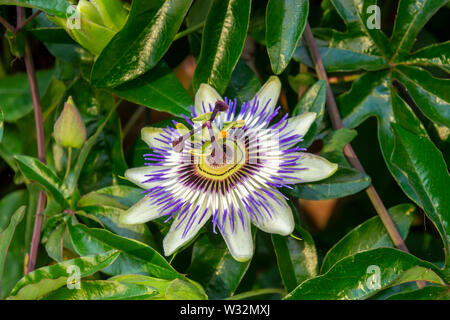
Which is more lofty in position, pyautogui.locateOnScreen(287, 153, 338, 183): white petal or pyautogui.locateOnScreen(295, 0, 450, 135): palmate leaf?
pyautogui.locateOnScreen(295, 0, 450, 135): palmate leaf

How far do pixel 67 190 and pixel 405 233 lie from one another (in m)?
0.78

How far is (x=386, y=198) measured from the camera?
62.5 inches

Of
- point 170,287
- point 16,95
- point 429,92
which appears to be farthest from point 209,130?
point 16,95

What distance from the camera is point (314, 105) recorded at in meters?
1.15

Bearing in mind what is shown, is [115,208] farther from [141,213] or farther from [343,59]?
[343,59]

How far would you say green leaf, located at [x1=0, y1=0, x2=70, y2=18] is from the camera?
108cm

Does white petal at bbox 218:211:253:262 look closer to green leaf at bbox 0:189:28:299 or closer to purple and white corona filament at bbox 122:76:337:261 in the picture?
purple and white corona filament at bbox 122:76:337:261

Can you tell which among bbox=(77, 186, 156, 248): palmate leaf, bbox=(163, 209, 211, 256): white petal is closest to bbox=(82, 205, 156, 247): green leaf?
bbox=(77, 186, 156, 248): palmate leaf

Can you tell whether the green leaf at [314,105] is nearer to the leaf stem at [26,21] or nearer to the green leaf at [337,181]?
the green leaf at [337,181]

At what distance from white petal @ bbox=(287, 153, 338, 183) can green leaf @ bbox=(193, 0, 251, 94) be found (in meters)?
0.25

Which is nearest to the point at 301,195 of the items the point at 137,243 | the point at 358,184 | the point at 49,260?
the point at 358,184

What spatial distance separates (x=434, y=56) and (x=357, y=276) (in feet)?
1.89

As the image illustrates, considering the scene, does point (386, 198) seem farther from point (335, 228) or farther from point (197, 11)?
point (197, 11)

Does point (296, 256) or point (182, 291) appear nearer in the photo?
point (182, 291)
